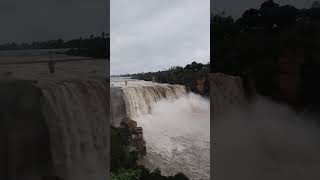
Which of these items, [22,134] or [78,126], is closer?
[22,134]

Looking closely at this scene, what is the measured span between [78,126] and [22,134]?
1.41 feet

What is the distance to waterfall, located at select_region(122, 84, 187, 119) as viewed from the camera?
14.0ft

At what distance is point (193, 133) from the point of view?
4039 millimetres

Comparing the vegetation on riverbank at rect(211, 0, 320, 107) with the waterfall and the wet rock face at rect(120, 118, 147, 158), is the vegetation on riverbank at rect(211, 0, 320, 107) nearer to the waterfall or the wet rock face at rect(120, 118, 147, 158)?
the waterfall

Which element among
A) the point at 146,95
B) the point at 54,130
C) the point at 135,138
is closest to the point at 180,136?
the point at 135,138

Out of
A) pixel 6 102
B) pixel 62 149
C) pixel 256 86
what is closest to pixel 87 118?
pixel 62 149

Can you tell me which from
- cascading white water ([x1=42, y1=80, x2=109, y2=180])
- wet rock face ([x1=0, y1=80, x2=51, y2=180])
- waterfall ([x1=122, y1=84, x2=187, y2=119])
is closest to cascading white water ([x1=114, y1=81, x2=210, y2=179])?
waterfall ([x1=122, y1=84, x2=187, y2=119])

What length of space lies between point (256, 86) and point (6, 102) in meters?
1.89

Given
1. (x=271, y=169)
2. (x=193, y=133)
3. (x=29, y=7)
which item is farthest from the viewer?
(x=193, y=133)

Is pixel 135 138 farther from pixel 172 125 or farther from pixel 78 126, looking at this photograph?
pixel 78 126

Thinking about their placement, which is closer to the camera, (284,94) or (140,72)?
(284,94)

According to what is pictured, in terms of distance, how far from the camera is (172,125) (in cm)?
413

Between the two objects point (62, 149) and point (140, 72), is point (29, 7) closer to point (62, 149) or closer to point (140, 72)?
point (62, 149)

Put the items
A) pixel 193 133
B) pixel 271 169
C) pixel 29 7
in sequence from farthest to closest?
pixel 193 133 → pixel 29 7 → pixel 271 169
